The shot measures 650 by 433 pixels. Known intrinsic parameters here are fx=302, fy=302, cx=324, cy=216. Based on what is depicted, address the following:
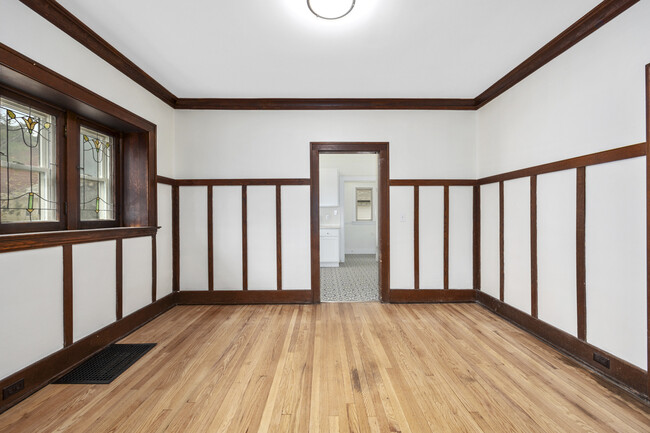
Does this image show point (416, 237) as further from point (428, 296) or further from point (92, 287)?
point (92, 287)

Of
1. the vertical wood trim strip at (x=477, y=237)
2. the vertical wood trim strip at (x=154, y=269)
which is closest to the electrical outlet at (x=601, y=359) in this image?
the vertical wood trim strip at (x=477, y=237)

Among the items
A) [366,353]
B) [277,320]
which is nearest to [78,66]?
[277,320]

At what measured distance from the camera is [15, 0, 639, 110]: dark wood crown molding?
89.5 inches

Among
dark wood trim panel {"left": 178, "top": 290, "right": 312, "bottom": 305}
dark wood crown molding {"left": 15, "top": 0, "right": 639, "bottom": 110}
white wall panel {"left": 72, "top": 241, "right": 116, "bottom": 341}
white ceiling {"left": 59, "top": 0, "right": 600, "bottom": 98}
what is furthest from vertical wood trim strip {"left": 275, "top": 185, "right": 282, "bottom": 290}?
white wall panel {"left": 72, "top": 241, "right": 116, "bottom": 341}

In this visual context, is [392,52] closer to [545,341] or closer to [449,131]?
[449,131]

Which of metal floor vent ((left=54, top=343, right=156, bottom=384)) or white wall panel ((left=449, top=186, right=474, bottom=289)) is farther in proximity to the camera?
white wall panel ((left=449, top=186, right=474, bottom=289))

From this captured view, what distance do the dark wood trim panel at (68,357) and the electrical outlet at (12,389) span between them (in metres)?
0.02

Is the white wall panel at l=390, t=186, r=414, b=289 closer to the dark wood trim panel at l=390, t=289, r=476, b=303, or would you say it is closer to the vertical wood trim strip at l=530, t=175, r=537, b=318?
the dark wood trim panel at l=390, t=289, r=476, b=303

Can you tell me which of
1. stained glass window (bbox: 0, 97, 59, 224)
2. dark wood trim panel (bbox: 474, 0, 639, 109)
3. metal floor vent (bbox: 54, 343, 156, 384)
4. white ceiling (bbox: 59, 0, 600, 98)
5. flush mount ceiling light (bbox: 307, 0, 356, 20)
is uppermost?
white ceiling (bbox: 59, 0, 600, 98)

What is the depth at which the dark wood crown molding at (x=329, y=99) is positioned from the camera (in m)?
2.27

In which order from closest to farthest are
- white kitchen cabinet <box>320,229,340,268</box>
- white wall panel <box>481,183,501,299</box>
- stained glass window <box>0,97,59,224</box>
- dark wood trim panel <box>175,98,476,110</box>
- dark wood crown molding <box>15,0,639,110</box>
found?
stained glass window <box>0,97,59,224</box> → dark wood crown molding <box>15,0,639,110</box> → white wall panel <box>481,183,501,299</box> → dark wood trim panel <box>175,98,476,110</box> → white kitchen cabinet <box>320,229,340,268</box>

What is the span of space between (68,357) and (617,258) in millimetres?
4277

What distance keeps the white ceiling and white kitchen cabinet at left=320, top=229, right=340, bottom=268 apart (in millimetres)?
3865

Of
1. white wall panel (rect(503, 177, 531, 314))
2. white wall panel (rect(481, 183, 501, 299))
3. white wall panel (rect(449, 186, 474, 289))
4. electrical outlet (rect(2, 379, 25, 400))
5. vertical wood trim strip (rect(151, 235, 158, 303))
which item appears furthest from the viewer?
white wall panel (rect(449, 186, 474, 289))
